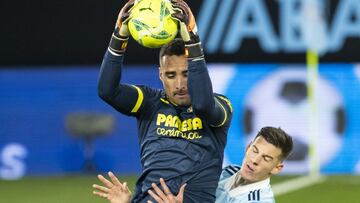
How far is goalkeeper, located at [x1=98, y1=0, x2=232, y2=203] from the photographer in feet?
19.5

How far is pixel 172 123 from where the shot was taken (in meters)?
6.09

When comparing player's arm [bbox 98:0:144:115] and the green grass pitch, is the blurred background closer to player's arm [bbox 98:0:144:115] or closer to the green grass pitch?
the green grass pitch

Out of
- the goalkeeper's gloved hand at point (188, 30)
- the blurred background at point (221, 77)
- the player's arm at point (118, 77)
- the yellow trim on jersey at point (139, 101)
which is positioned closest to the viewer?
the goalkeeper's gloved hand at point (188, 30)

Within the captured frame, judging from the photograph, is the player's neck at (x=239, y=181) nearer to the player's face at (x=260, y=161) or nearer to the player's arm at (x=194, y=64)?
the player's face at (x=260, y=161)

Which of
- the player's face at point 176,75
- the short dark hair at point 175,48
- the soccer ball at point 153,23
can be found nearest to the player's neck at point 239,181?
the player's face at point 176,75

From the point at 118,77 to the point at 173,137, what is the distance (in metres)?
0.49

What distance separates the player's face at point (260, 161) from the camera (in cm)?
619

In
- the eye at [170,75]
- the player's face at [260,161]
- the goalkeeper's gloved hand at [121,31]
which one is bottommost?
the player's face at [260,161]

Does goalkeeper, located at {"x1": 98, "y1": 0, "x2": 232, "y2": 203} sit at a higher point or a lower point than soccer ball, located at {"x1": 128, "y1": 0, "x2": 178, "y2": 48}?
lower

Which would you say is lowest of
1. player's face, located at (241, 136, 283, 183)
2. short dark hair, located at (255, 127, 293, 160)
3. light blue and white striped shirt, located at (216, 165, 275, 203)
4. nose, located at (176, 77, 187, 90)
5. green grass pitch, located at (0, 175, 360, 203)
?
green grass pitch, located at (0, 175, 360, 203)

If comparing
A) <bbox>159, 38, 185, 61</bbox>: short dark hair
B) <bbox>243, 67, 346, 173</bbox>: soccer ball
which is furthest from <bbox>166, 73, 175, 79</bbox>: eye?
<bbox>243, 67, 346, 173</bbox>: soccer ball

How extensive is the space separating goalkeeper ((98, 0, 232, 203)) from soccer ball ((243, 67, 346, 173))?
31.6 ft

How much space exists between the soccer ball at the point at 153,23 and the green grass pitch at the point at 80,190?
22.2 feet

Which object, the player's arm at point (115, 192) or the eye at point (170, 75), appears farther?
the player's arm at point (115, 192)
